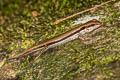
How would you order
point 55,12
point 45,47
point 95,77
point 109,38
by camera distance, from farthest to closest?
point 45,47
point 109,38
point 55,12
point 95,77

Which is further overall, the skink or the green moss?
the skink

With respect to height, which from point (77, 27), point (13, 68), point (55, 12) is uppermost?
point (55, 12)

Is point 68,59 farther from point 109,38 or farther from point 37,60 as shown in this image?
point 109,38

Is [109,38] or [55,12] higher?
[55,12]

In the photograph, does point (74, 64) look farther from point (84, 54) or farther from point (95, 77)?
point (95, 77)

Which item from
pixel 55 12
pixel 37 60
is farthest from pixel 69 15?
pixel 37 60

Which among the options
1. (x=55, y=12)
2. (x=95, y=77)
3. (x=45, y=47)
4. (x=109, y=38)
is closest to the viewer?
(x=95, y=77)

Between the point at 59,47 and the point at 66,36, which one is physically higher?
→ the point at 66,36

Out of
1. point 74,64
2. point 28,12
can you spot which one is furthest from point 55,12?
Result: point 74,64

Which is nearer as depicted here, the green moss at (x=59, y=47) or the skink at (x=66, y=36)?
the green moss at (x=59, y=47)

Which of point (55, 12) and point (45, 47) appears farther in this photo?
point (45, 47)
